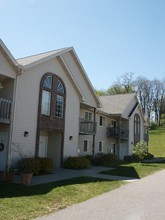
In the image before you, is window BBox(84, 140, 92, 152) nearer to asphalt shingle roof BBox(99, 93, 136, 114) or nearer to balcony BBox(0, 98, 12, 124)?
asphalt shingle roof BBox(99, 93, 136, 114)

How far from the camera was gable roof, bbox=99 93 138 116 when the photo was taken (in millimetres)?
36406

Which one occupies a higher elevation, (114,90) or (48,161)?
(114,90)

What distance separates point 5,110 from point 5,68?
251 centimetres

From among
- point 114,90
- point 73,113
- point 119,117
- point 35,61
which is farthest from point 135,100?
point 114,90

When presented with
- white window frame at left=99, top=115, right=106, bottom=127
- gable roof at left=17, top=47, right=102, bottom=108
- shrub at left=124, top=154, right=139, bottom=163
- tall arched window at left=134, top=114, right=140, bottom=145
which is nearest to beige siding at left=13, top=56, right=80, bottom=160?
gable roof at left=17, top=47, right=102, bottom=108

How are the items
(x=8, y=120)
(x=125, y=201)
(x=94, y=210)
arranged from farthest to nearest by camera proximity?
(x=8, y=120), (x=125, y=201), (x=94, y=210)

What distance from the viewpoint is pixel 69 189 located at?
13.0 m

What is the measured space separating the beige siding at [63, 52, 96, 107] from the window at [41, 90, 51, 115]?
5.92 m

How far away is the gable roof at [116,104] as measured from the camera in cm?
3641

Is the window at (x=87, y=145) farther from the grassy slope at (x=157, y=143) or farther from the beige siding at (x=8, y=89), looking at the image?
the grassy slope at (x=157, y=143)

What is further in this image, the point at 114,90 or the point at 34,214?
the point at 114,90

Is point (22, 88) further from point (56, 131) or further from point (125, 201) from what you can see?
point (125, 201)

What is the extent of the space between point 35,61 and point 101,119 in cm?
1606

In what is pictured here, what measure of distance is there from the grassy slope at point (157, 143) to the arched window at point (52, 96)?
33.6 meters
